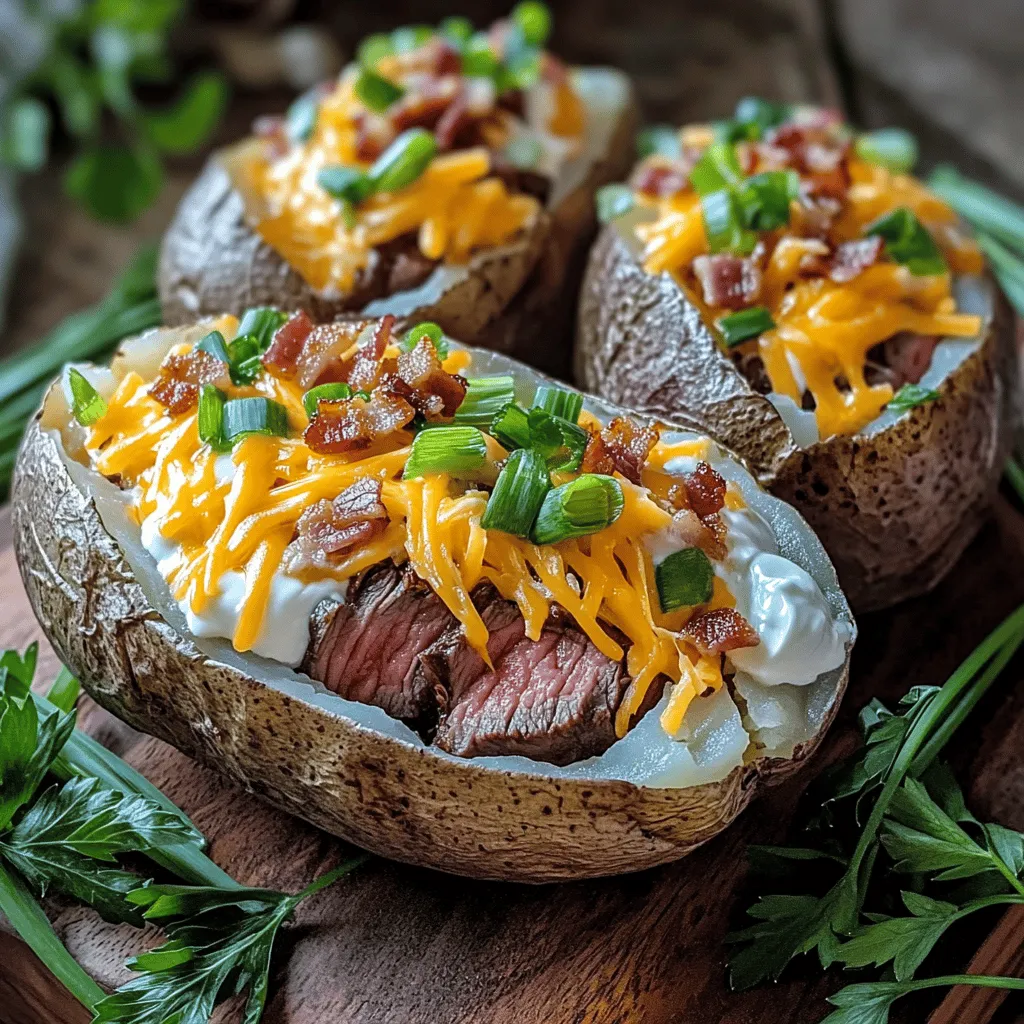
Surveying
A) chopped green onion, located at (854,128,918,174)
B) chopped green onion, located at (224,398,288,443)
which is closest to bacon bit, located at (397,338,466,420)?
chopped green onion, located at (224,398,288,443)

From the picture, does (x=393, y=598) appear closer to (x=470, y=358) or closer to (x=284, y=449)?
(x=284, y=449)

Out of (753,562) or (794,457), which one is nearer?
(753,562)

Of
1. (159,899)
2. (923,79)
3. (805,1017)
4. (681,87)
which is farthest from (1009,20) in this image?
(159,899)

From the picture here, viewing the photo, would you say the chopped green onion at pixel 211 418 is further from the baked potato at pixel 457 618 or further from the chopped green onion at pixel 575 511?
the chopped green onion at pixel 575 511

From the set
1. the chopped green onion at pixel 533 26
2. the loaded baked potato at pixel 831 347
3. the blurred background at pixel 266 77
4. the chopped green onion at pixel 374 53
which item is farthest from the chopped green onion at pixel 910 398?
the blurred background at pixel 266 77

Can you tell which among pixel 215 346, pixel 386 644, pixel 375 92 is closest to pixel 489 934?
pixel 386 644

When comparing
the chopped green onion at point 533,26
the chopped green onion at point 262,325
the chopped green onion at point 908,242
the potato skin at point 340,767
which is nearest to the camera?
the potato skin at point 340,767
